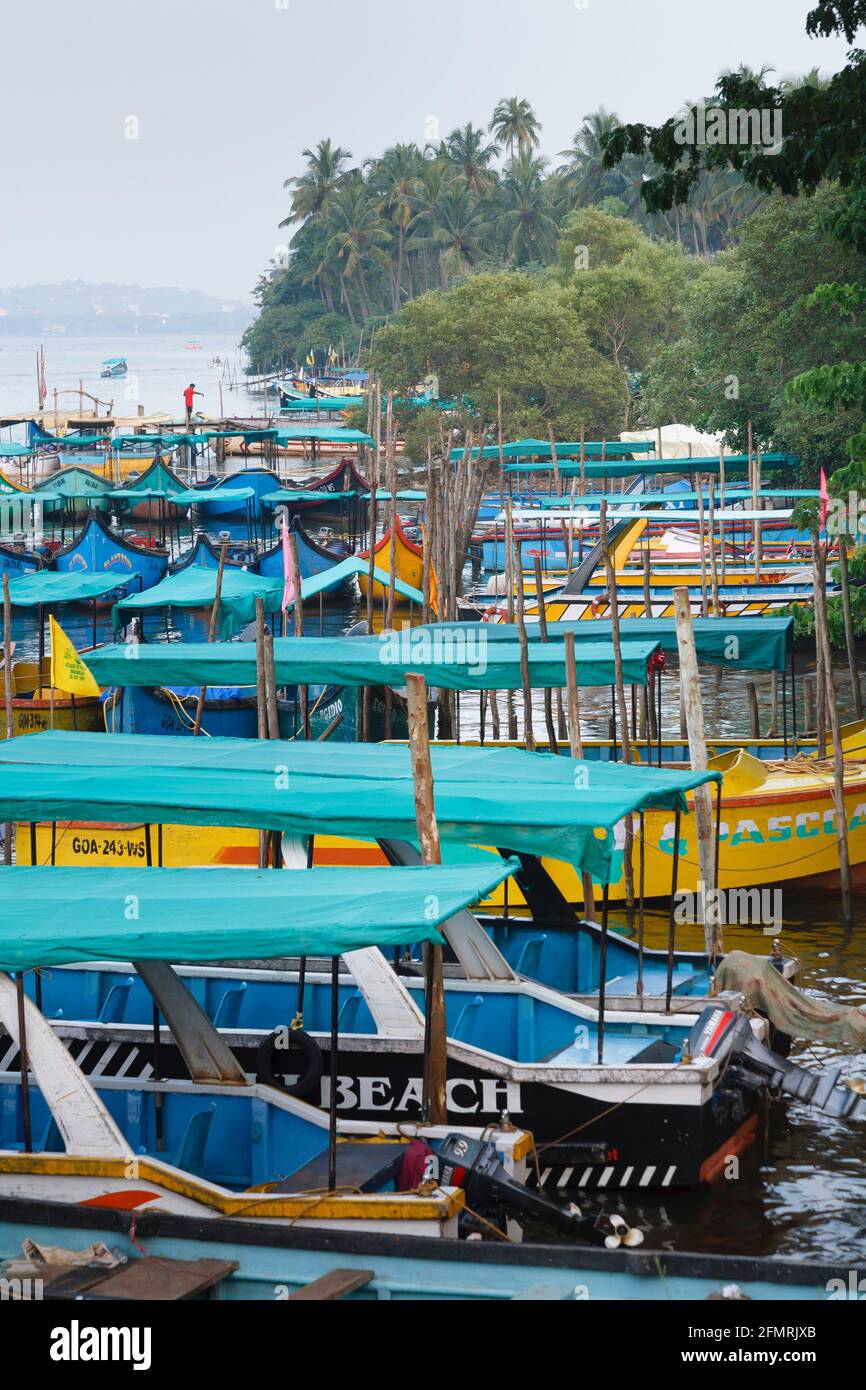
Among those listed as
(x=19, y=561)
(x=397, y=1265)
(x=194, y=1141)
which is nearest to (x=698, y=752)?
(x=194, y=1141)

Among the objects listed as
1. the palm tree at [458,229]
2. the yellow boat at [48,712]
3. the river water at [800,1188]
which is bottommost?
the river water at [800,1188]

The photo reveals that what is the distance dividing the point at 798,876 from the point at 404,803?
7.87 meters

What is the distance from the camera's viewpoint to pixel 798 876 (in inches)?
674

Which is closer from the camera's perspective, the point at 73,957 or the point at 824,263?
the point at 73,957

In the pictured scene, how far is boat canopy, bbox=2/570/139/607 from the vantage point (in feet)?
90.2

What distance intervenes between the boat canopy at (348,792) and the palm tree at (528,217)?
7482cm

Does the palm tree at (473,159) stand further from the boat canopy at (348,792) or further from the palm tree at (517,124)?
the boat canopy at (348,792)

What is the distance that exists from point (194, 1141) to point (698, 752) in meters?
5.41

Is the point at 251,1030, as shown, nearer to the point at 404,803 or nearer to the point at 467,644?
the point at 404,803

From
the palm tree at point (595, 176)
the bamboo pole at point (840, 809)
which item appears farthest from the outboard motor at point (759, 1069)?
the palm tree at point (595, 176)

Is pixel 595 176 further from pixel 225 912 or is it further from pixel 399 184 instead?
pixel 225 912

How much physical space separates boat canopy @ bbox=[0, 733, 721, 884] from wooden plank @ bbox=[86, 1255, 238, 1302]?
10.1 ft

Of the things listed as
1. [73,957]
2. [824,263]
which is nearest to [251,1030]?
[73,957]

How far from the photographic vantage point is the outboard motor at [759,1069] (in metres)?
10.6
